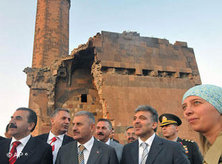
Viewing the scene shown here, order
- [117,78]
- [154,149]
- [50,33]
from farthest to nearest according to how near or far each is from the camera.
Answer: [50,33] < [117,78] < [154,149]

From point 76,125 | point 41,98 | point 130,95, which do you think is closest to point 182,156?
point 76,125

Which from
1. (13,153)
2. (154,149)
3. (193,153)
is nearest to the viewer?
(154,149)

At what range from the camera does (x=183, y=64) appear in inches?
430

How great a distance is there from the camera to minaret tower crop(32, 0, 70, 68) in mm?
15328

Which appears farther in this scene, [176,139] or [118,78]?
[118,78]

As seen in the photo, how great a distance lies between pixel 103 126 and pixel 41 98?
7128 mm

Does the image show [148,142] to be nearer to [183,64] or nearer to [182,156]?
[182,156]

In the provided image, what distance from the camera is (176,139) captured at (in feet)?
12.7

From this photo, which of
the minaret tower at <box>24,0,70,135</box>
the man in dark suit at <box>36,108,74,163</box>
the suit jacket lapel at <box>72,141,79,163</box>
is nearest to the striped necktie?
the suit jacket lapel at <box>72,141,79,163</box>

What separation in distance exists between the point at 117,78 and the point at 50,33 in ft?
29.4

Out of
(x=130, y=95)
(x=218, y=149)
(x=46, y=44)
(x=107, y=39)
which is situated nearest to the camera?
(x=218, y=149)

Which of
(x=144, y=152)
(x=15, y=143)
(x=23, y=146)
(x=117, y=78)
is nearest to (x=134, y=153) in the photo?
(x=144, y=152)

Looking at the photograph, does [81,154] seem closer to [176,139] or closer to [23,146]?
[23,146]

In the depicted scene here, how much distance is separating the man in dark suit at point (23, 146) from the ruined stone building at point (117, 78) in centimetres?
550
